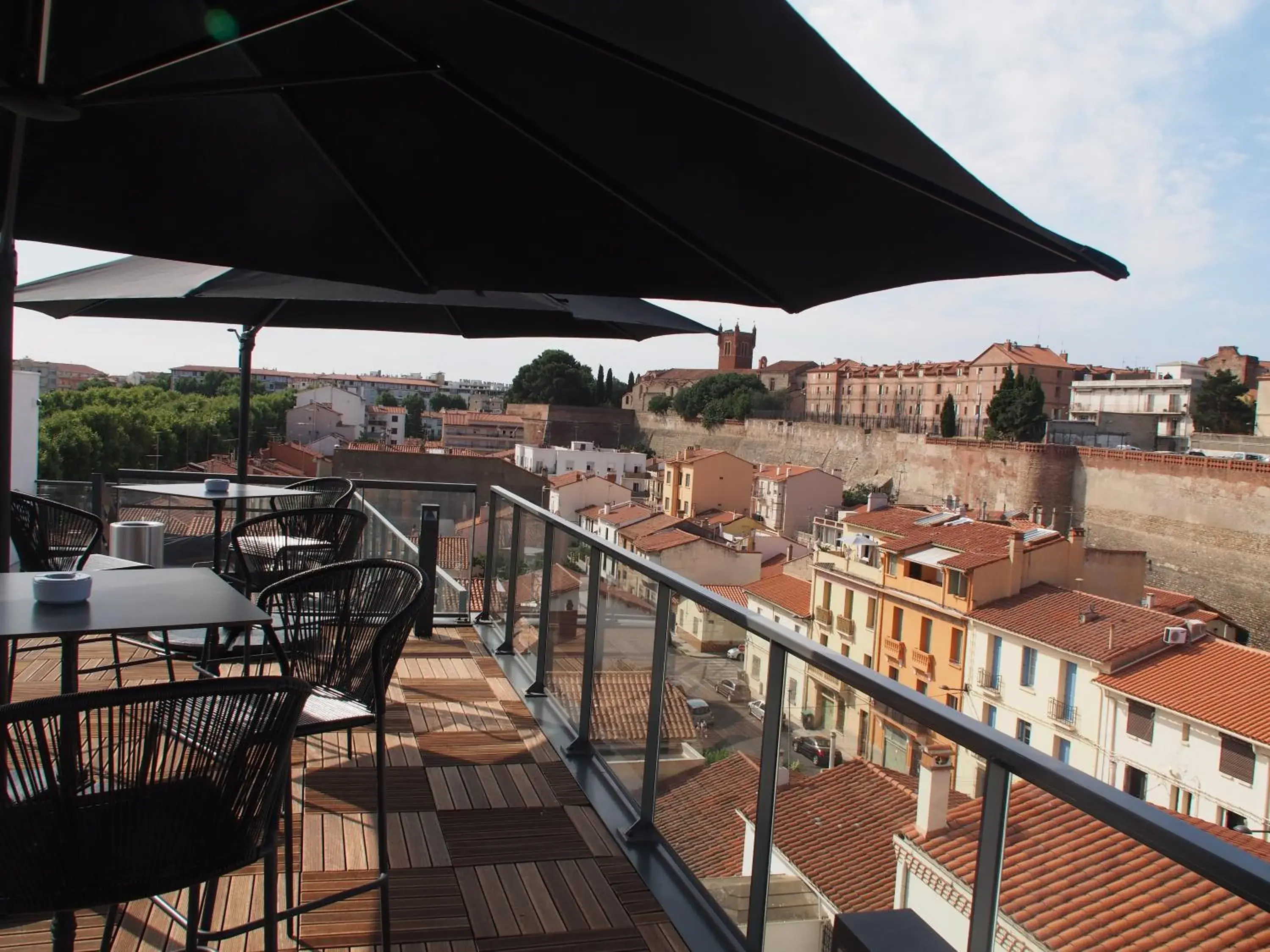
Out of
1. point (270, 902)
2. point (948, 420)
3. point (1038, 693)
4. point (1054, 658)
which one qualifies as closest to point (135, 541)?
point (270, 902)

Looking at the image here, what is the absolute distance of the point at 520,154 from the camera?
1.92 m

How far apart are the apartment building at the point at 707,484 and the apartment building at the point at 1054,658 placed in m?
22.0

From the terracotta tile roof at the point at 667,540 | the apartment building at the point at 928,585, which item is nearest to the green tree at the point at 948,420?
the apartment building at the point at 928,585

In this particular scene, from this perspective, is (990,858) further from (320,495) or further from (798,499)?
(798,499)

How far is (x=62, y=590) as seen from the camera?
1788 millimetres

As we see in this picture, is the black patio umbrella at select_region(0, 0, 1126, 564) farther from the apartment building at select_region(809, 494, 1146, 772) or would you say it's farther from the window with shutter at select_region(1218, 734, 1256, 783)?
the apartment building at select_region(809, 494, 1146, 772)

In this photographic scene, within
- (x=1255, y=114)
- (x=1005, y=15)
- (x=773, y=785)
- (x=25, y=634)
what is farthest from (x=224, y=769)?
(x=1255, y=114)

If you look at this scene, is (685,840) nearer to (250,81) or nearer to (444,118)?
(444,118)

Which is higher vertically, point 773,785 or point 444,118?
point 444,118

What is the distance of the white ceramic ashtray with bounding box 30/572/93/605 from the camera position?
69.9 inches

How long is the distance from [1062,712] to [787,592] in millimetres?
6750

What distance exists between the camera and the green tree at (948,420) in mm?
48625

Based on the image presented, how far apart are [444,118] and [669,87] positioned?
0.60 metres

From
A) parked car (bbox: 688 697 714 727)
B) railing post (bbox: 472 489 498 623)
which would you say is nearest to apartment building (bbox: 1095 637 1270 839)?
railing post (bbox: 472 489 498 623)
